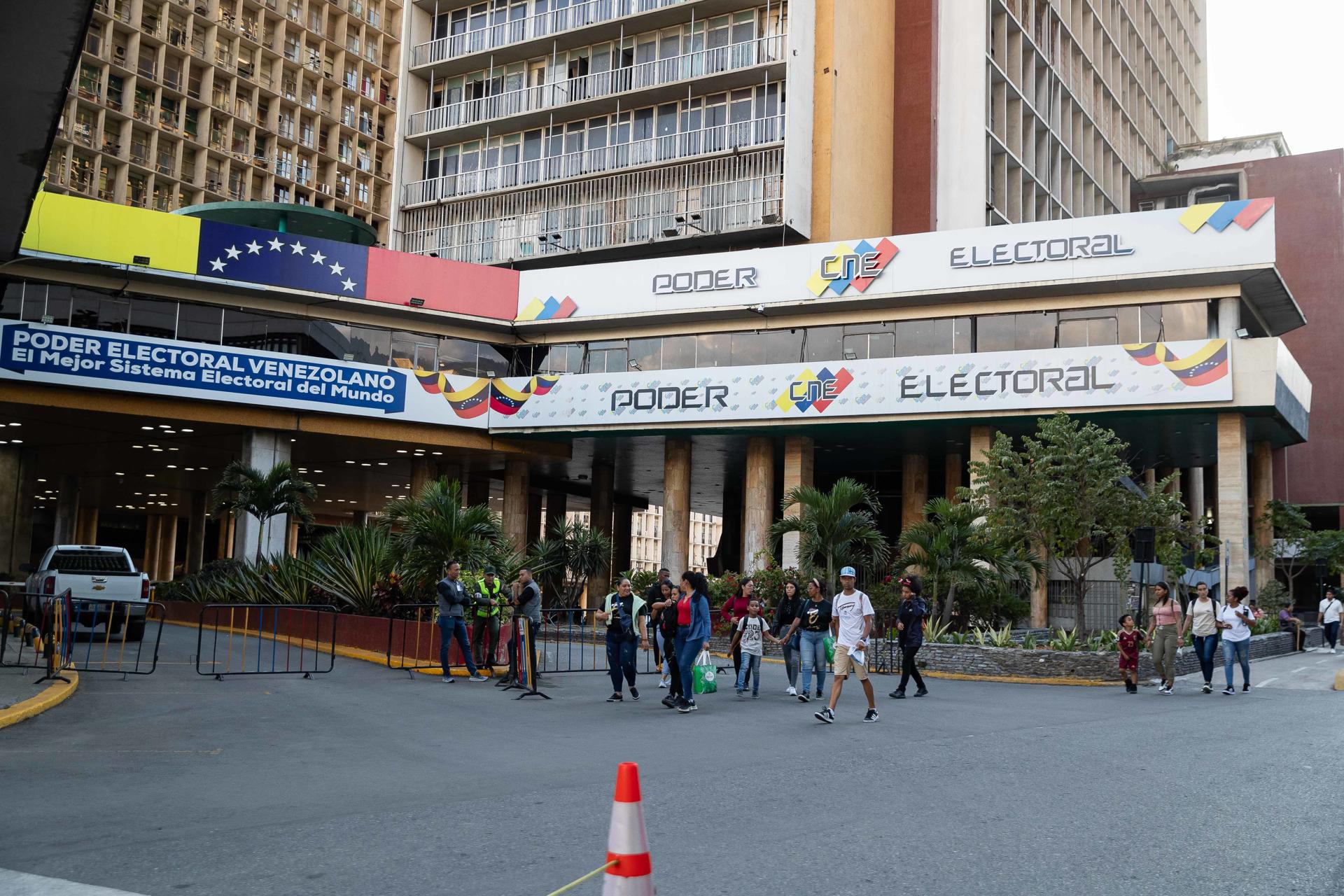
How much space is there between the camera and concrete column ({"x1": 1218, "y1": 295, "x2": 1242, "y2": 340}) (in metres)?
30.9

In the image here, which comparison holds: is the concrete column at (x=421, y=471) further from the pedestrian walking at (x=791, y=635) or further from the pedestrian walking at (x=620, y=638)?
the pedestrian walking at (x=620, y=638)

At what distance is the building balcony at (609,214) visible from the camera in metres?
41.0

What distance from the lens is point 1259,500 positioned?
39.6 meters

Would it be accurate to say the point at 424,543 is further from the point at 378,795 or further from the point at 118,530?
the point at 118,530

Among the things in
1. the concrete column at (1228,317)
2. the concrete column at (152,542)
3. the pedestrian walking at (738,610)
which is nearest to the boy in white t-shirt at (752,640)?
the pedestrian walking at (738,610)

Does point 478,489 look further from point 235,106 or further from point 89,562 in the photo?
point 235,106

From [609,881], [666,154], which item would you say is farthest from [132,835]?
[666,154]

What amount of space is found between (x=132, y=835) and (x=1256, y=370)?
29706 millimetres

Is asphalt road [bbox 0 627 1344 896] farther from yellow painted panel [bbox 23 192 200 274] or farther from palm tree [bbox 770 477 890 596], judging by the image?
yellow painted panel [bbox 23 192 200 274]

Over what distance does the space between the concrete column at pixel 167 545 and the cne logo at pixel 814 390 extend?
5323 cm

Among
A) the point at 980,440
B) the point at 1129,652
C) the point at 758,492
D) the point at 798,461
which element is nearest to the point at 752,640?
the point at 1129,652

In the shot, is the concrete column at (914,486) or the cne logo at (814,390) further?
the concrete column at (914,486)

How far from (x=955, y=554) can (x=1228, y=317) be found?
11.6 metres

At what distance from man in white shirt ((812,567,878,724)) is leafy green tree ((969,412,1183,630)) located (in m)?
11.1
